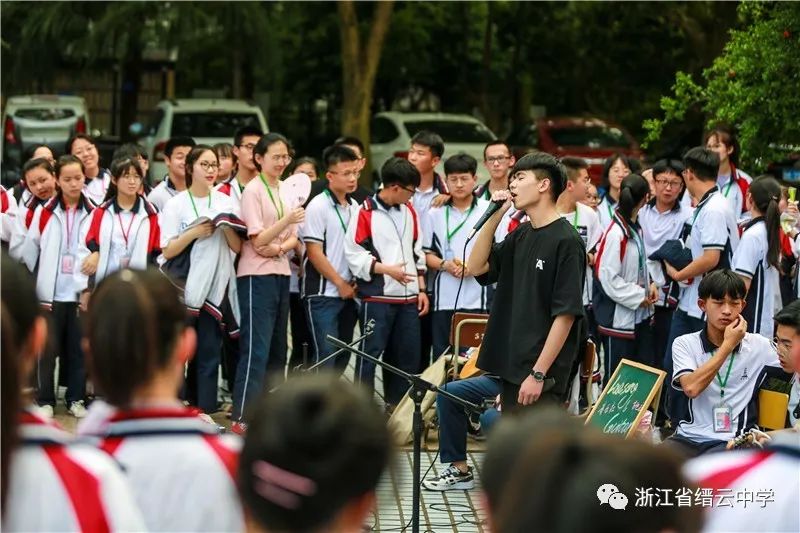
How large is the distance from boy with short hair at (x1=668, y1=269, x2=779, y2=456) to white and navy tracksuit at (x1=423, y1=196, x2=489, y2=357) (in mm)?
2540

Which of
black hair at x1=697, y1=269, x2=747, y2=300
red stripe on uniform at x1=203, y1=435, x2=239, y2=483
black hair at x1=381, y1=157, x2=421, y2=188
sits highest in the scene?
black hair at x1=381, y1=157, x2=421, y2=188

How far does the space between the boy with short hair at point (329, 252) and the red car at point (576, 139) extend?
41.0 ft

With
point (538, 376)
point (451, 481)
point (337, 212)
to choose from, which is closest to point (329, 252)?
point (337, 212)

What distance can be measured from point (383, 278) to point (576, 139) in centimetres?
1386

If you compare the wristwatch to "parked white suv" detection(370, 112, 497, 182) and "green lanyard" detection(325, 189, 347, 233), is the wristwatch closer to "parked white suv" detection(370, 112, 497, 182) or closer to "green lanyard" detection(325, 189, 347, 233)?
"green lanyard" detection(325, 189, 347, 233)

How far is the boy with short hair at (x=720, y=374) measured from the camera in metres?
6.70

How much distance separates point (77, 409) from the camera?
9.20 m

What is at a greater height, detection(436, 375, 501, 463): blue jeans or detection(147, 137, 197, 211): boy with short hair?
detection(147, 137, 197, 211): boy with short hair

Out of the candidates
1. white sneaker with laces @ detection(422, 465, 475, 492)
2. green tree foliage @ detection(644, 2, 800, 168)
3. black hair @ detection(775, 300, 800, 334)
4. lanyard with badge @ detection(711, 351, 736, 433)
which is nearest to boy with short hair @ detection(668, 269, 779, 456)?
lanyard with badge @ detection(711, 351, 736, 433)

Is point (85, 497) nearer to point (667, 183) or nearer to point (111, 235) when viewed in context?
point (111, 235)

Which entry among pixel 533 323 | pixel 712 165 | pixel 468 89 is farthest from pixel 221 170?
pixel 468 89

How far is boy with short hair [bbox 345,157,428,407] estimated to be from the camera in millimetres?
9117

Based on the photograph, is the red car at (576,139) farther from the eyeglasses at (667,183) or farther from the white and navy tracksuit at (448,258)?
the white and navy tracksuit at (448,258)

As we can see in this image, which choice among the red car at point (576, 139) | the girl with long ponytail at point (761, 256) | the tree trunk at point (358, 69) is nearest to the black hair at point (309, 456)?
the girl with long ponytail at point (761, 256)
